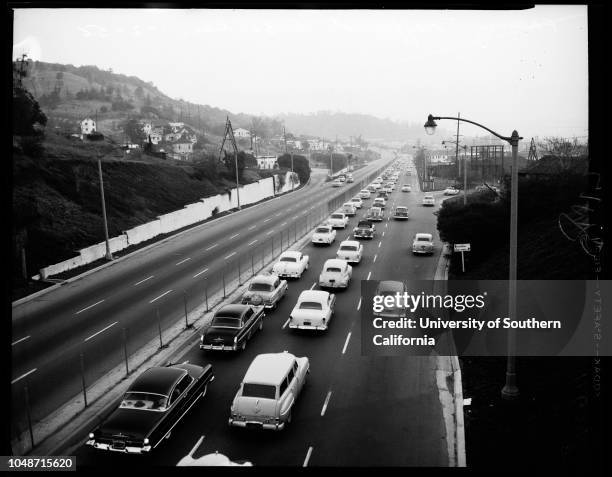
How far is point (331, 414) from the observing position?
12977mm

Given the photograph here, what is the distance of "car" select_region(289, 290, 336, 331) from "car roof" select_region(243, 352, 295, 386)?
4.76 metres

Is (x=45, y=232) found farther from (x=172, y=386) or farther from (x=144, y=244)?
(x=172, y=386)

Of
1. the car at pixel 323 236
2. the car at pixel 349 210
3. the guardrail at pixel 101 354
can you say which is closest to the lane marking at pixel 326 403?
the guardrail at pixel 101 354

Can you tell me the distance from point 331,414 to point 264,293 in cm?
927

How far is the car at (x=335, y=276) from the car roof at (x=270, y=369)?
33.8 feet

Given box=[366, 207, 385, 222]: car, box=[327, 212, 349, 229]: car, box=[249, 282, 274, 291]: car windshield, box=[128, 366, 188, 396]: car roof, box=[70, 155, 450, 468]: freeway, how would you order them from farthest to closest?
box=[366, 207, 385, 222]: car → box=[327, 212, 349, 229]: car → box=[249, 282, 274, 291]: car windshield → box=[128, 366, 188, 396]: car roof → box=[70, 155, 450, 468]: freeway

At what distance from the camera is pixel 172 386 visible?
1233cm

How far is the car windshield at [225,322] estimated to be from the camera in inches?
684

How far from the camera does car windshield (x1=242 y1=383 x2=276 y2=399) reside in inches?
491

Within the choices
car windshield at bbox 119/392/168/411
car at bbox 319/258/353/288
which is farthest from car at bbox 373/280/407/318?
car windshield at bbox 119/392/168/411

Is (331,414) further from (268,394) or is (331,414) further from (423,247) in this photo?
(423,247)

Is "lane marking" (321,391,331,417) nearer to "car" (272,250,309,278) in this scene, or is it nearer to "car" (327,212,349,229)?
"car" (272,250,309,278)

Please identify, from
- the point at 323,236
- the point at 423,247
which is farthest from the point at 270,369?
the point at 323,236

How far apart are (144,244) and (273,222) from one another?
485 inches
